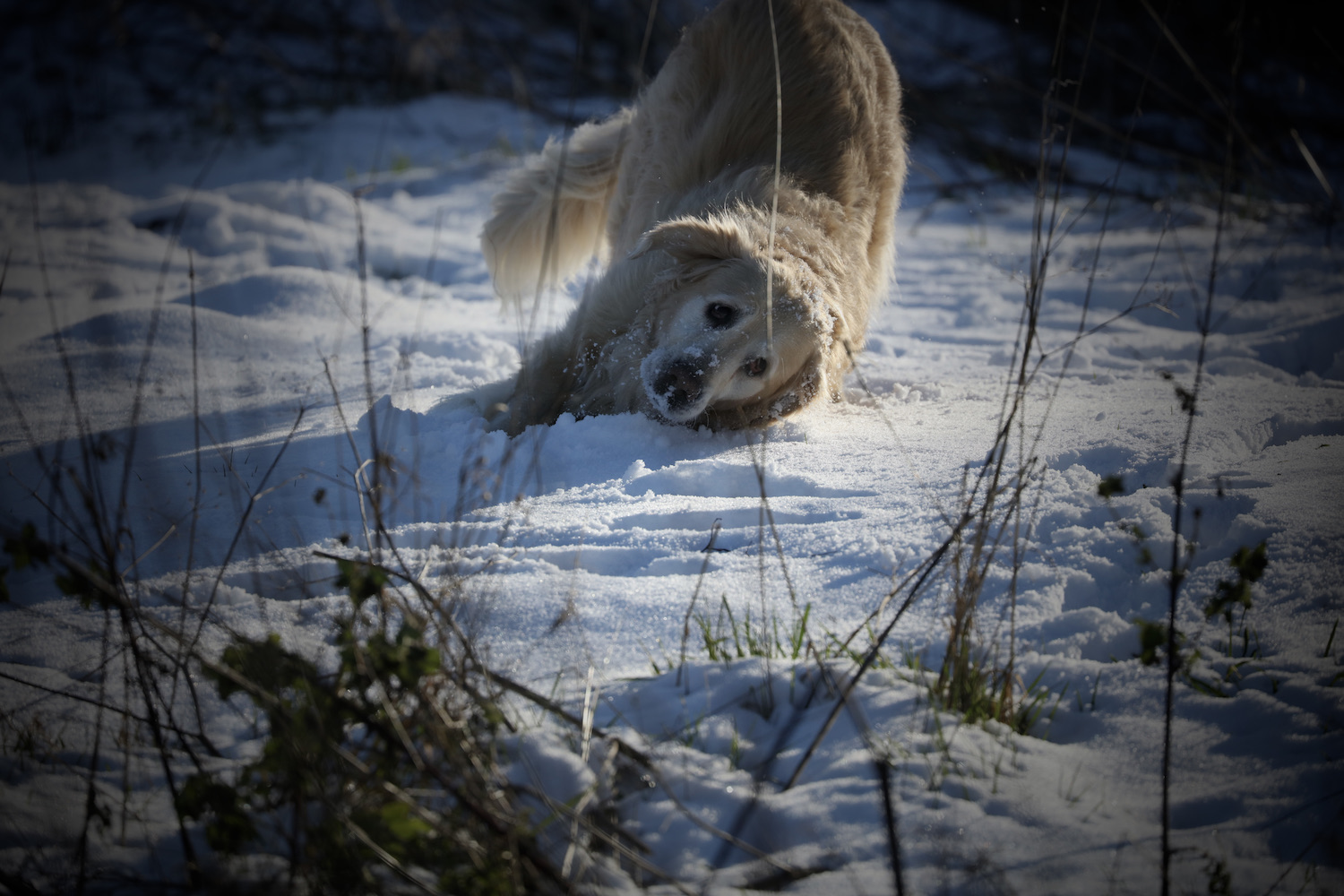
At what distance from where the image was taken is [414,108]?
7.57 metres

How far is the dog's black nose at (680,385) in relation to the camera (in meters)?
2.69

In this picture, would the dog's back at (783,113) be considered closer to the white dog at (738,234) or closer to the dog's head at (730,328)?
the white dog at (738,234)

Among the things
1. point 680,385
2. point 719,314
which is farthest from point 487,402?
point 719,314

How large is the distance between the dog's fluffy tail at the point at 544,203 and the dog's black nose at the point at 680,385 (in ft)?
5.41

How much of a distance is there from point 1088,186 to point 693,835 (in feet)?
20.3

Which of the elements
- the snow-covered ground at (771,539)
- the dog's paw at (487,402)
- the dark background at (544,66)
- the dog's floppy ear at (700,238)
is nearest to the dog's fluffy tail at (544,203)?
the snow-covered ground at (771,539)

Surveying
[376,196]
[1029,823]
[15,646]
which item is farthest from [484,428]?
[376,196]

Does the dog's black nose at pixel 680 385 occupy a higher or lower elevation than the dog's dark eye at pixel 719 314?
lower

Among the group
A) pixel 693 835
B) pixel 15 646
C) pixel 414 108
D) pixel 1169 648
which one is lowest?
pixel 15 646

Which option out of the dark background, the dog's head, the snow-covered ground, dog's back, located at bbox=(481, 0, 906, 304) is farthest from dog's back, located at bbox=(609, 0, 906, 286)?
the dark background

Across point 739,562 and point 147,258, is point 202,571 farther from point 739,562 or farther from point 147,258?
point 147,258

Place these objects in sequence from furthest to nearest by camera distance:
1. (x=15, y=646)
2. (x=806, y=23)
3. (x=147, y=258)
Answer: (x=147, y=258)
(x=806, y=23)
(x=15, y=646)

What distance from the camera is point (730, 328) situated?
2807mm

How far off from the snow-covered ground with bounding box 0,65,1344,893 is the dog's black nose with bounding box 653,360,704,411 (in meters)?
0.16
